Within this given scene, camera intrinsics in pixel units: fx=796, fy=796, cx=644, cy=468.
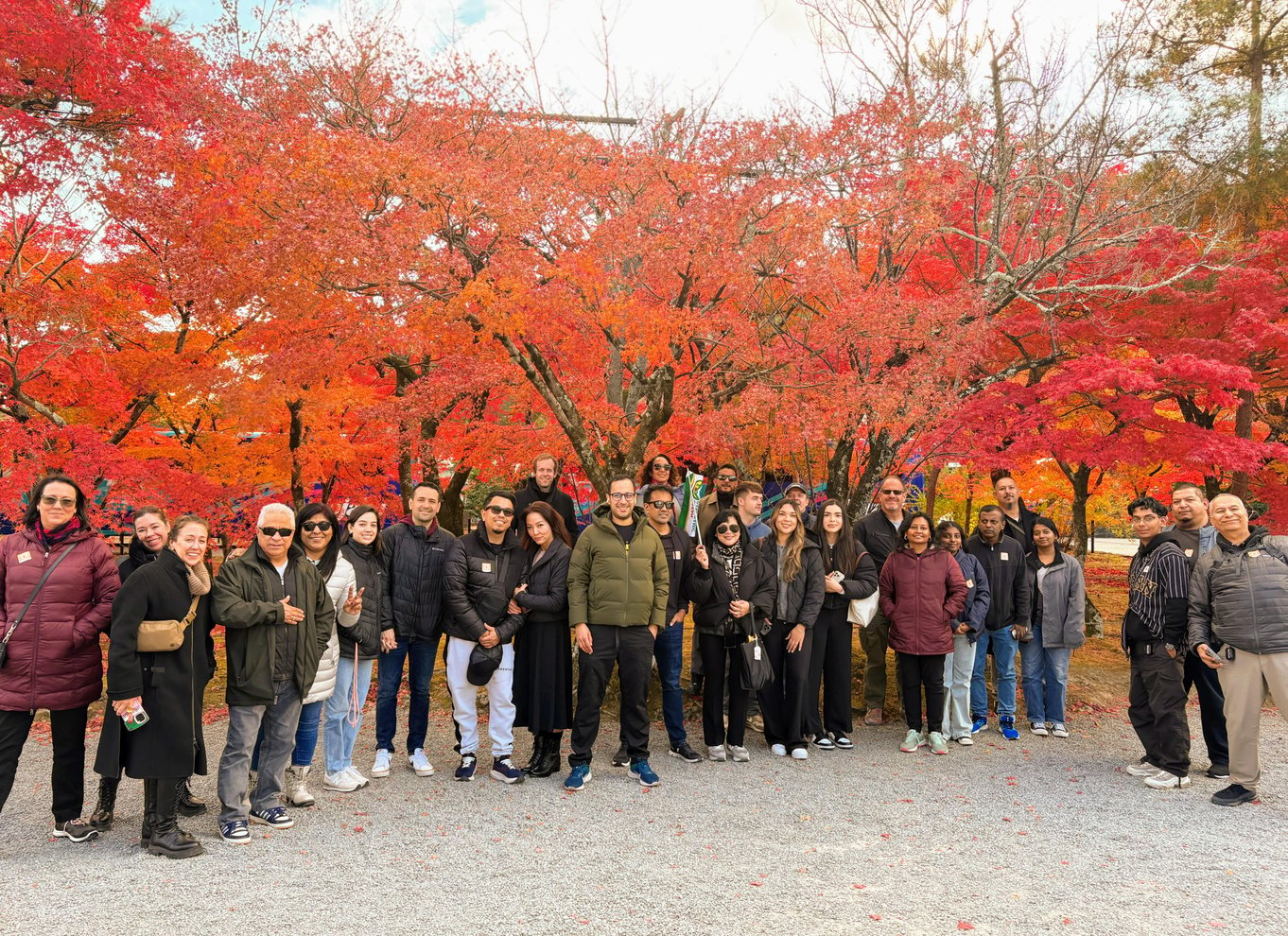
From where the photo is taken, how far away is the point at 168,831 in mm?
3785

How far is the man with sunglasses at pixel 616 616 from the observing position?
4.98m

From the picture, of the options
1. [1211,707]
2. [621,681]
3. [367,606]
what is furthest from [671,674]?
[1211,707]

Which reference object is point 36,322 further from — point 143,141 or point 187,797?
point 187,797

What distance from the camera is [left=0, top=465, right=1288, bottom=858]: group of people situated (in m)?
3.88

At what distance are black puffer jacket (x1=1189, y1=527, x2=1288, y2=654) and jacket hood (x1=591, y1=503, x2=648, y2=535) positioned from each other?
11.3ft

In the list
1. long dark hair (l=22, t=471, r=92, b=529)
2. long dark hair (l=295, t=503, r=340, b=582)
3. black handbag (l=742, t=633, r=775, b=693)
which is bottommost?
black handbag (l=742, t=633, r=775, b=693)

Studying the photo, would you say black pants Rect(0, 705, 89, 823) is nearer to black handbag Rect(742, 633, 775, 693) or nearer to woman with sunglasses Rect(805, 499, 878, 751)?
black handbag Rect(742, 633, 775, 693)

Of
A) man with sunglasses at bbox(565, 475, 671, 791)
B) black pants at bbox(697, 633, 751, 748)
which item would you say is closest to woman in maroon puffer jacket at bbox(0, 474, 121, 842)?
man with sunglasses at bbox(565, 475, 671, 791)

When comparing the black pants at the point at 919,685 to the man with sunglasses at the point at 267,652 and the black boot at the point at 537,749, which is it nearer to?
the black boot at the point at 537,749

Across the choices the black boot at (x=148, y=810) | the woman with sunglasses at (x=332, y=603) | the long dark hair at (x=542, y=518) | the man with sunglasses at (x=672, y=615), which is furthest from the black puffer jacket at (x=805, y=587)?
the black boot at (x=148, y=810)

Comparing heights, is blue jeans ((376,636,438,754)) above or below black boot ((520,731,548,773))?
above

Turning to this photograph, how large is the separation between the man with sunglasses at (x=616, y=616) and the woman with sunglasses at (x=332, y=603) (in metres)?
1.35

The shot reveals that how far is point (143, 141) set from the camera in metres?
8.72

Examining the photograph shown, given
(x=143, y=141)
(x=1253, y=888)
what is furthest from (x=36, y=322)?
(x=1253, y=888)
